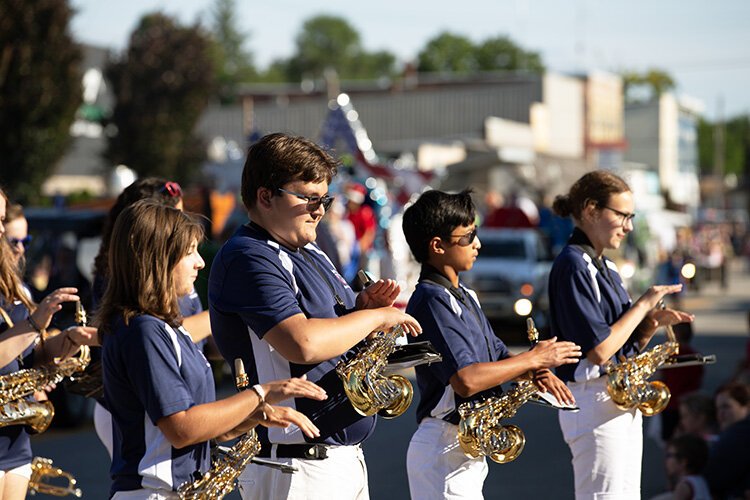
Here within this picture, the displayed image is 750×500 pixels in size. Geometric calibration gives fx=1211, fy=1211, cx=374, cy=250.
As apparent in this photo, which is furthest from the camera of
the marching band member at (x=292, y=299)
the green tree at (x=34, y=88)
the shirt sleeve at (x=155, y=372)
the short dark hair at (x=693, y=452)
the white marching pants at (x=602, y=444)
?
the green tree at (x=34, y=88)

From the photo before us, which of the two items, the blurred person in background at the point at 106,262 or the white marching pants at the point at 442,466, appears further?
the blurred person in background at the point at 106,262

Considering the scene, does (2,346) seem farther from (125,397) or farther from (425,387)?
(425,387)

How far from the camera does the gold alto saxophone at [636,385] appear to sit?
5496 millimetres

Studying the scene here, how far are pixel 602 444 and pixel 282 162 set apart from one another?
231cm

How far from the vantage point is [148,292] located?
3674 mm

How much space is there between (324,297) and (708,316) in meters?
24.7

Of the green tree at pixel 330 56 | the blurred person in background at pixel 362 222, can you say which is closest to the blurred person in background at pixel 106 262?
the blurred person in background at pixel 362 222

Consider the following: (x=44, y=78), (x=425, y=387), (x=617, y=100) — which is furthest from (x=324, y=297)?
(x=617, y=100)

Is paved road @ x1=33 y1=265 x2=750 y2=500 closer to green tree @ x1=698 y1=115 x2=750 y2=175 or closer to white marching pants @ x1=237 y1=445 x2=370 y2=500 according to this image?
white marching pants @ x1=237 y1=445 x2=370 y2=500

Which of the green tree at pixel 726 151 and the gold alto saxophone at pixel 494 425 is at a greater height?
the gold alto saxophone at pixel 494 425

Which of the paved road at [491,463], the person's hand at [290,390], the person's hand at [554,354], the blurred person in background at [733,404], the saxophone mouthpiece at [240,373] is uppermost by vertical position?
the saxophone mouthpiece at [240,373]

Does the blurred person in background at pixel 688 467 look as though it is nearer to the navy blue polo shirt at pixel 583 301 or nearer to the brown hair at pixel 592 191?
the navy blue polo shirt at pixel 583 301

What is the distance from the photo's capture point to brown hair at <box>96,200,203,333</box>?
3.68 m

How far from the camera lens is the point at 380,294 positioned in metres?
4.05
